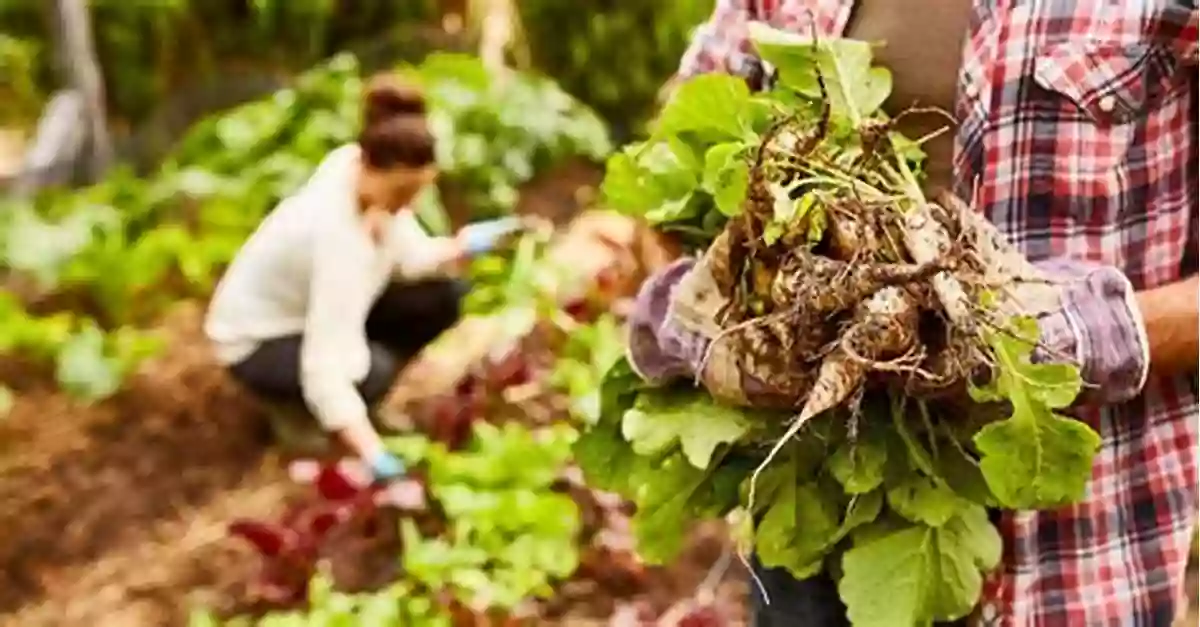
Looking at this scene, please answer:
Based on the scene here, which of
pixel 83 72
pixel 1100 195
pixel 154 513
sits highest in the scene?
pixel 1100 195

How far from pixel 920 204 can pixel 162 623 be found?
166 centimetres

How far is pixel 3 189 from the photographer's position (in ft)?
13.7

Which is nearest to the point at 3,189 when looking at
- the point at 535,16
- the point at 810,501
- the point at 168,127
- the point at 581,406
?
the point at 168,127

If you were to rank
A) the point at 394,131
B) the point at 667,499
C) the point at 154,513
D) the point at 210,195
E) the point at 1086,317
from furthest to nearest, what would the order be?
the point at 210,195
the point at 154,513
the point at 394,131
the point at 667,499
the point at 1086,317

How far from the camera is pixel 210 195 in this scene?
397 cm

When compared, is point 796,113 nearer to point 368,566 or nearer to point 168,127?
point 368,566

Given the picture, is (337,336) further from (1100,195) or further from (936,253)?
(936,253)

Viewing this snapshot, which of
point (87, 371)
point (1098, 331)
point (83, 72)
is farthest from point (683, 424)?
point (83, 72)

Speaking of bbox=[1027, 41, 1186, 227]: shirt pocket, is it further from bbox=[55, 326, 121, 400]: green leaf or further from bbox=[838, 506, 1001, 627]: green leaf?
bbox=[55, 326, 121, 400]: green leaf

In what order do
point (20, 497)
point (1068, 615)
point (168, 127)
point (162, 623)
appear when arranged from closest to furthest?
point (1068, 615) < point (162, 623) < point (20, 497) < point (168, 127)

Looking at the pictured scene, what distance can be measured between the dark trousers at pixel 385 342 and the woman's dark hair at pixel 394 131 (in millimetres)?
403

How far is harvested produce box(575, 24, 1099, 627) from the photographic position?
1029 millimetres

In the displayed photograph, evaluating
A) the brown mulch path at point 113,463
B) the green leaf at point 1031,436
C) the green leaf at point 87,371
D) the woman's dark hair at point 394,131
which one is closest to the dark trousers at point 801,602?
the green leaf at point 1031,436

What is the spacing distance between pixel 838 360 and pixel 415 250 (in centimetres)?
174
